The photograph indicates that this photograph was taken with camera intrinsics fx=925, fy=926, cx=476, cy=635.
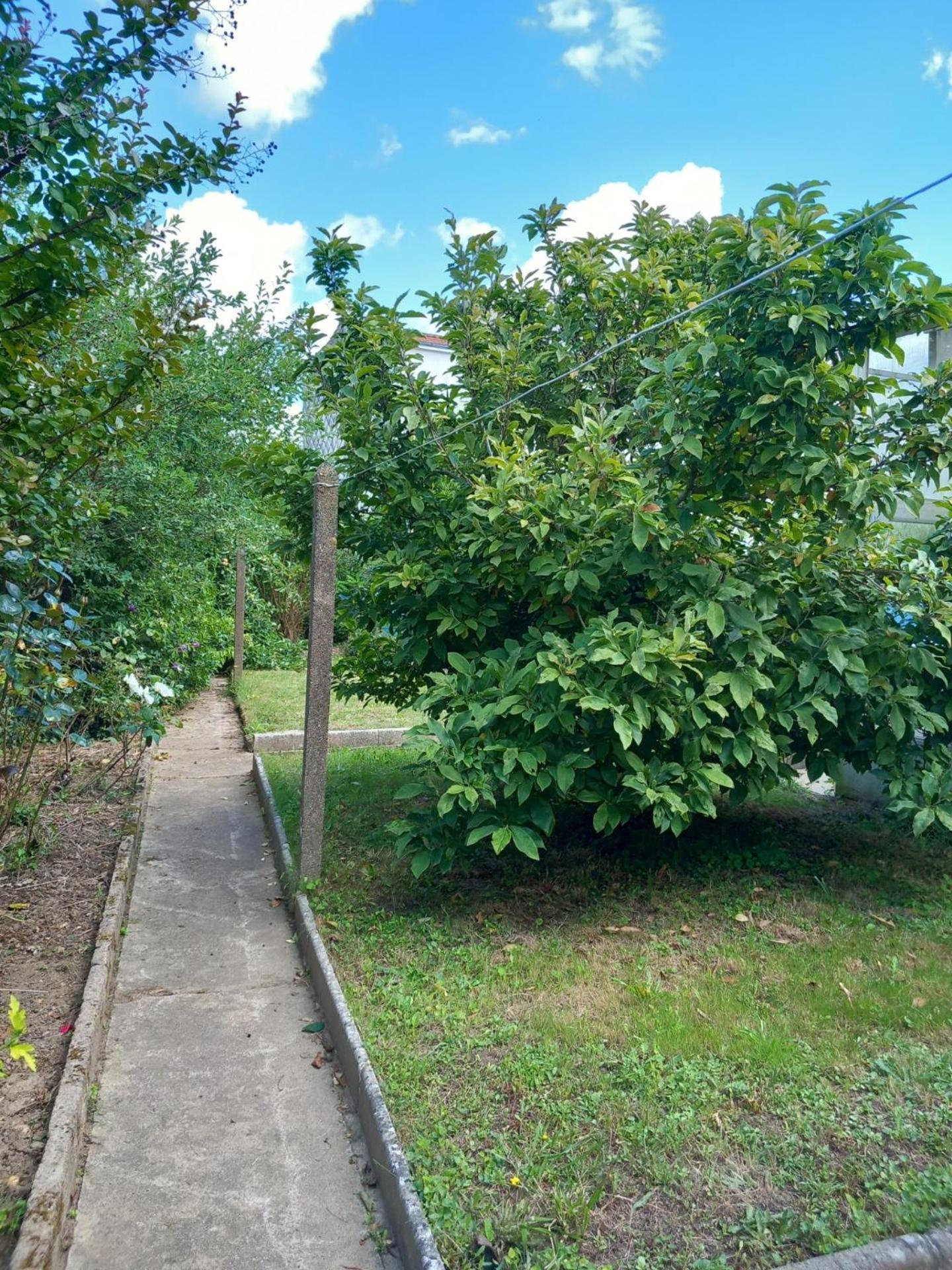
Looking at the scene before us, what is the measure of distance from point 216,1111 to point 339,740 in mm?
6478

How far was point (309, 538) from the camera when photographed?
20.6ft

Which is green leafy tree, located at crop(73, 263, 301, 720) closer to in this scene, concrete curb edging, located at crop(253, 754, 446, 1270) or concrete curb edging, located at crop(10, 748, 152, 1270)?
concrete curb edging, located at crop(10, 748, 152, 1270)

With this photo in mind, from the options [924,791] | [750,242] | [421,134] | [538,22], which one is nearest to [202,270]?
[421,134]

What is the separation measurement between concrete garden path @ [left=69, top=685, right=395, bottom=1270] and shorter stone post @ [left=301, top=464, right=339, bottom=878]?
61 cm

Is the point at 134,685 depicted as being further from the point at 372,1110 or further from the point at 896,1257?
the point at 896,1257

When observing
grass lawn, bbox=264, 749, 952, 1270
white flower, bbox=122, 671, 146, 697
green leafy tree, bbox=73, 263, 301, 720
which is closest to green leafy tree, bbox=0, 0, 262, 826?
white flower, bbox=122, 671, 146, 697

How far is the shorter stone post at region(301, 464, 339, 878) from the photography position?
531cm

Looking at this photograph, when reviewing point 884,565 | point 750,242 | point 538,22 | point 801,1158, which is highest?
point 538,22

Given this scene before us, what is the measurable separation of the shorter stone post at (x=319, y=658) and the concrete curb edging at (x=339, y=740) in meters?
3.87

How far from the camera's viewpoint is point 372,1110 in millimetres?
3215

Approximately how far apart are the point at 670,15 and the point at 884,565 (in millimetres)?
3387

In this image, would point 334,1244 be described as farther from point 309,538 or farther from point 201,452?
point 201,452

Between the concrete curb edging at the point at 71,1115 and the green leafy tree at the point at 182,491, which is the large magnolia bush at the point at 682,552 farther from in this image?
the green leafy tree at the point at 182,491

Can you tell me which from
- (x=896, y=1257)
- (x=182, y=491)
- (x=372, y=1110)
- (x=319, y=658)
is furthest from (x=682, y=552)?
(x=182, y=491)
